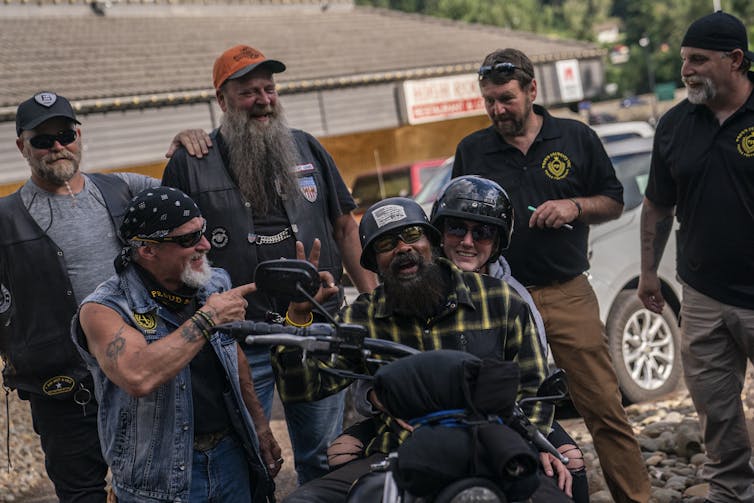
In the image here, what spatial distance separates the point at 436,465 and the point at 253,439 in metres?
1.50

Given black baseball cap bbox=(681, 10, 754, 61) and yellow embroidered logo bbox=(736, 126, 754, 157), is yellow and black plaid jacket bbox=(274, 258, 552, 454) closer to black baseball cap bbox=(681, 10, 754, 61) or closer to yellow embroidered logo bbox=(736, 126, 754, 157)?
yellow embroidered logo bbox=(736, 126, 754, 157)

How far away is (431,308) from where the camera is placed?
3.45 m

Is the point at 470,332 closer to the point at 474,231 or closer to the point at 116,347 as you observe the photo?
the point at 474,231

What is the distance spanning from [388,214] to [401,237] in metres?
0.10

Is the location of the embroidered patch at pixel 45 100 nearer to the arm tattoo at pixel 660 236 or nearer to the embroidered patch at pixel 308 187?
the embroidered patch at pixel 308 187

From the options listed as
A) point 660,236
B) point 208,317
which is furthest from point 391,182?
point 208,317

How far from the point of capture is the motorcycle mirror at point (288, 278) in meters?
2.80

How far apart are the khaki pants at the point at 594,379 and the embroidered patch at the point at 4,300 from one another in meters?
2.48

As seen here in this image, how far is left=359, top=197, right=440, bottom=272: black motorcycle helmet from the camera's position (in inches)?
136

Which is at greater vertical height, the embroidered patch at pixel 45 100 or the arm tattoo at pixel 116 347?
the embroidered patch at pixel 45 100

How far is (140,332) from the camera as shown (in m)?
3.42

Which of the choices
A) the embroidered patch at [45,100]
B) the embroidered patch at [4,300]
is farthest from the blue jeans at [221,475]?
the embroidered patch at [45,100]

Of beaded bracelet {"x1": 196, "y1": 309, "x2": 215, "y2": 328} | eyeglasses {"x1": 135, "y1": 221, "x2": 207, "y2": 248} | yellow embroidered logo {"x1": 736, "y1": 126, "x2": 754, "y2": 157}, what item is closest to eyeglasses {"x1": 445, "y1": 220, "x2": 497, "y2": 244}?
eyeglasses {"x1": 135, "y1": 221, "x2": 207, "y2": 248}

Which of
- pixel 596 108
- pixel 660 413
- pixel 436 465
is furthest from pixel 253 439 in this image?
pixel 596 108
